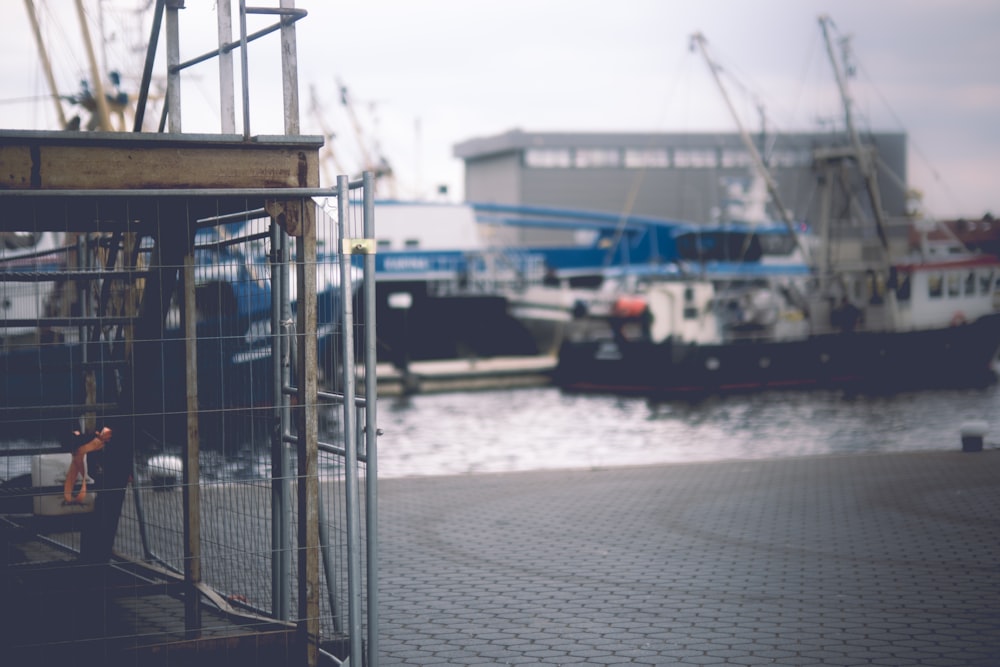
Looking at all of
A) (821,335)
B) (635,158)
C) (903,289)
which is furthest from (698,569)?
(635,158)

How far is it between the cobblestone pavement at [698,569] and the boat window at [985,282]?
2343 centimetres

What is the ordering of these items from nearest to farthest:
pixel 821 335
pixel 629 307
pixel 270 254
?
1. pixel 270 254
2. pixel 821 335
3. pixel 629 307

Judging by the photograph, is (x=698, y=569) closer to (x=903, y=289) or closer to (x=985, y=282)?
(x=903, y=289)

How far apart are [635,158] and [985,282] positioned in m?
46.2

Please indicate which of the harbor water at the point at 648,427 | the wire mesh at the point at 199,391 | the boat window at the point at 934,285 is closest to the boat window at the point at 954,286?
the boat window at the point at 934,285

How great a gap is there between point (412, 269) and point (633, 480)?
3091 centimetres

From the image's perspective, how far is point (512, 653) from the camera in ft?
21.1

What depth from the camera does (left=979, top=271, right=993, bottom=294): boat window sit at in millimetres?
34656

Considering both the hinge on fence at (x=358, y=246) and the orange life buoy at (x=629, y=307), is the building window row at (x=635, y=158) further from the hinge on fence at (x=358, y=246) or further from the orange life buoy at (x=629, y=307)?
the hinge on fence at (x=358, y=246)

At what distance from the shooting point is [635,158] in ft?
260

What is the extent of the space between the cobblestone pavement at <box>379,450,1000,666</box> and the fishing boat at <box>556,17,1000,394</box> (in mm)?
18467

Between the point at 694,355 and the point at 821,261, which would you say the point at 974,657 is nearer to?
the point at 694,355

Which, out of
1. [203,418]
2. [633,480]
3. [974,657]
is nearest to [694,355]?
[633,480]

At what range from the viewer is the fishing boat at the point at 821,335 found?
1249 inches
